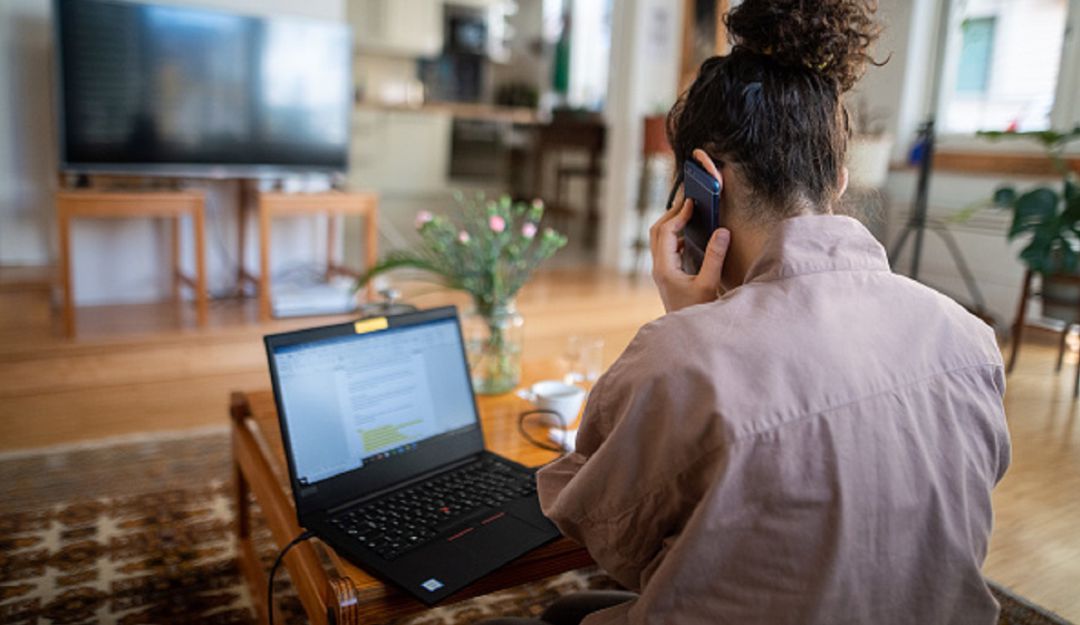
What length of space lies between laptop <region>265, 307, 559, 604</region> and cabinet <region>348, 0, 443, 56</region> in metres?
6.18

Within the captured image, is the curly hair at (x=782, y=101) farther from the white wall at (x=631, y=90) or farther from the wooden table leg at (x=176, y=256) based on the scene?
the white wall at (x=631, y=90)

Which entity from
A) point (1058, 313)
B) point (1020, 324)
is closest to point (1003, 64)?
point (1058, 313)

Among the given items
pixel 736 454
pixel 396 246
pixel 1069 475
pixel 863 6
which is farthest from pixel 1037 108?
pixel 396 246

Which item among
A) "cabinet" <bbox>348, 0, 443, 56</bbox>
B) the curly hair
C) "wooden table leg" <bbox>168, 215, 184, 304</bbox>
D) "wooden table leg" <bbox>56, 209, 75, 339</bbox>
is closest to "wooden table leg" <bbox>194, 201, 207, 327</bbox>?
"wooden table leg" <bbox>168, 215, 184, 304</bbox>

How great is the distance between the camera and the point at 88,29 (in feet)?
10.2

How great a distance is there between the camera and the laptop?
3.34 feet

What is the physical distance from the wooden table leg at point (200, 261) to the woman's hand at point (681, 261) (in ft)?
8.71

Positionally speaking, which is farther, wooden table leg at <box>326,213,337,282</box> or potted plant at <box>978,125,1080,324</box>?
wooden table leg at <box>326,213,337,282</box>

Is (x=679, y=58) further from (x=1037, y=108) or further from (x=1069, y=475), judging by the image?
(x=1069, y=475)

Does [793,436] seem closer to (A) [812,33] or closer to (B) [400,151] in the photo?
(A) [812,33]

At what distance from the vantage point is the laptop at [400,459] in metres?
1.02

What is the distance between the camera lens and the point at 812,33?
0.84 metres

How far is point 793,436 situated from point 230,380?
2.57 meters

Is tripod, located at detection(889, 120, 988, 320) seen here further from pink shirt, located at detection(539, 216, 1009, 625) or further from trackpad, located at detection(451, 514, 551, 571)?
pink shirt, located at detection(539, 216, 1009, 625)
